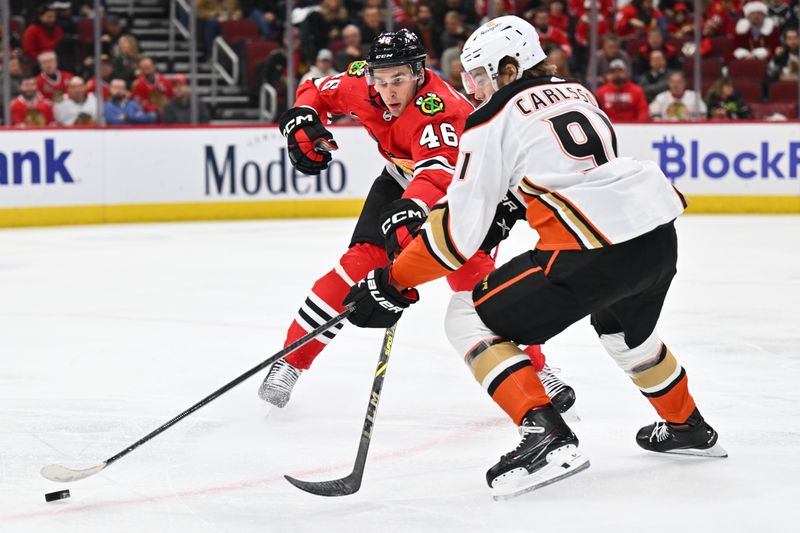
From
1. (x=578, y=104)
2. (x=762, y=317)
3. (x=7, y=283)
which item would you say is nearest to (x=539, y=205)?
(x=578, y=104)

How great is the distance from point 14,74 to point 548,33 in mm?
4157

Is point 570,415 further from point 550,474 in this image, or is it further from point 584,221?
point 584,221

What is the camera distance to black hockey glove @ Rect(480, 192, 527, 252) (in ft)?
10.3

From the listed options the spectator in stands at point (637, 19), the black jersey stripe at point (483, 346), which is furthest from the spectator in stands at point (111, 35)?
the black jersey stripe at point (483, 346)

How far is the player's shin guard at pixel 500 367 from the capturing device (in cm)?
274

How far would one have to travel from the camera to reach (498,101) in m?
2.68

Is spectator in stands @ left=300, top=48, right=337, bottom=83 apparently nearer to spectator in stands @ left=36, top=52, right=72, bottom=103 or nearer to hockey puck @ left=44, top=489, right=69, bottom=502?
spectator in stands @ left=36, top=52, right=72, bottom=103

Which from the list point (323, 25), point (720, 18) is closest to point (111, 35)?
point (323, 25)

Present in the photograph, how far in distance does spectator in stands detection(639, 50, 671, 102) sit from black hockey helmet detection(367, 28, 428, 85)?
6505 mm

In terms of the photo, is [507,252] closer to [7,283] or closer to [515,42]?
[7,283]

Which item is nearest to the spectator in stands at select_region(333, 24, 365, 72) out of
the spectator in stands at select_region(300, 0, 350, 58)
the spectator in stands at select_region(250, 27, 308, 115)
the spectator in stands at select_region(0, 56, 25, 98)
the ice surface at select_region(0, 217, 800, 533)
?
the spectator in stands at select_region(300, 0, 350, 58)

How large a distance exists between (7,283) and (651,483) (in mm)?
4189

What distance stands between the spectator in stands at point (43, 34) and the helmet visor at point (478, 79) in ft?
23.2

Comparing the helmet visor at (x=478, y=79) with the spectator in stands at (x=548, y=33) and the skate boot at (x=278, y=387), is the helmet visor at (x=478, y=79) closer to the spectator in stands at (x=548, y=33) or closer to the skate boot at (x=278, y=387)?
the skate boot at (x=278, y=387)
